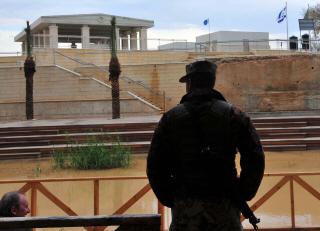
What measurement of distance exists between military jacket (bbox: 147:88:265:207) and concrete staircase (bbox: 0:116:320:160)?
39.7 feet

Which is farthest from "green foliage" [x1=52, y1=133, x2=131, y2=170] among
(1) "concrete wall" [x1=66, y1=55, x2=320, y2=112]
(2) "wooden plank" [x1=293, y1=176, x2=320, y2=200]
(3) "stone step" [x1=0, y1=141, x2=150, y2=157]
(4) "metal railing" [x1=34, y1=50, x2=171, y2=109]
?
(4) "metal railing" [x1=34, y1=50, x2=171, y2=109]

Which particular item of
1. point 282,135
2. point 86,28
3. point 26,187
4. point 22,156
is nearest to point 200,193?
point 26,187

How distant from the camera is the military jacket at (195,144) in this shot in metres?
3.20

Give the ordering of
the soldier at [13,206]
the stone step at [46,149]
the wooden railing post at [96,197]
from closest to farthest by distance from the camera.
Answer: the soldier at [13,206], the wooden railing post at [96,197], the stone step at [46,149]

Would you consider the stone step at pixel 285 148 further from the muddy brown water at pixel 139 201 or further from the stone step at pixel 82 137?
the muddy brown water at pixel 139 201

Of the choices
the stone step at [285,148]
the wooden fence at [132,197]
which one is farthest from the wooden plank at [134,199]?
the stone step at [285,148]

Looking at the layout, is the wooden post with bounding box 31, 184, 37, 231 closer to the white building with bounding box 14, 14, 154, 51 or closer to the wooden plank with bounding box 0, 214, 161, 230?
the wooden plank with bounding box 0, 214, 161, 230

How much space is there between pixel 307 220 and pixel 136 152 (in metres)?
9.92

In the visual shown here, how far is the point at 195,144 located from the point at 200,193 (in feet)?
1.02

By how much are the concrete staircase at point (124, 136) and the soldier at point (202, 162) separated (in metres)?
12.1

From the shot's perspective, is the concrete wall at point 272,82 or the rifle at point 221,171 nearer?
the rifle at point 221,171

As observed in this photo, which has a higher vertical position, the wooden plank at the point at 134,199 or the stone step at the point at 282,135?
the wooden plank at the point at 134,199

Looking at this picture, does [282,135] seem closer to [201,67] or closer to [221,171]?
[201,67]

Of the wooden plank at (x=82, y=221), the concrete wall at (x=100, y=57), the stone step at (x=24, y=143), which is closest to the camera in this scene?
the wooden plank at (x=82, y=221)
